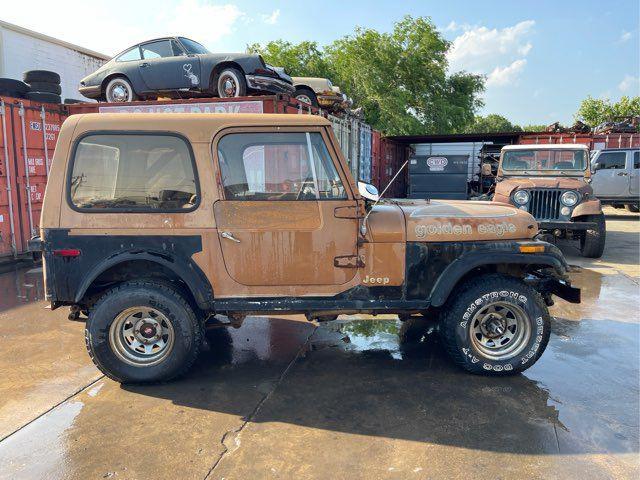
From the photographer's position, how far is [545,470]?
2.57 metres

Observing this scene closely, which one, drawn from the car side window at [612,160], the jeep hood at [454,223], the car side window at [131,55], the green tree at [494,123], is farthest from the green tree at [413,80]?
the green tree at [494,123]

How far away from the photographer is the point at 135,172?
3.53 m

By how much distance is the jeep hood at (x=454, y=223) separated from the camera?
355 centimetres

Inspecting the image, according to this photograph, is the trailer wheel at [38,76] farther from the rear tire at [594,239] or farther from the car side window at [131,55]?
the rear tire at [594,239]

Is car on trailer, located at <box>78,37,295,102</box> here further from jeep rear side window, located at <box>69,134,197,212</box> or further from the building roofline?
the building roofline

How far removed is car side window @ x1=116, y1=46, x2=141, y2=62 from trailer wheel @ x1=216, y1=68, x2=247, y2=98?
6.49 ft

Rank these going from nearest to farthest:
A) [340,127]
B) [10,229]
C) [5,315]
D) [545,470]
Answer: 1. [545,470]
2. [5,315]
3. [10,229]
4. [340,127]

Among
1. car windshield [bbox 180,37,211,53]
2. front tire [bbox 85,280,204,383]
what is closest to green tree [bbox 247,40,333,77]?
car windshield [bbox 180,37,211,53]

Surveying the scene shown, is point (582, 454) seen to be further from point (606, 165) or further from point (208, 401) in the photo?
point (606, 165)

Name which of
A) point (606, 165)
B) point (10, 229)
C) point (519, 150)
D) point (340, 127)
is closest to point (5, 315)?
point (10, 229)

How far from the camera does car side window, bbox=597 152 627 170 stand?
50.3 feet

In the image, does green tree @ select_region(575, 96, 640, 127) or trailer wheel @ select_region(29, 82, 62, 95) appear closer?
trailer wheel @ select_region(29, 82, 62, 95)

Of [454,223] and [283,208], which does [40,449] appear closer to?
[283,208]

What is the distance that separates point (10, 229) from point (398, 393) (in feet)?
25.0
